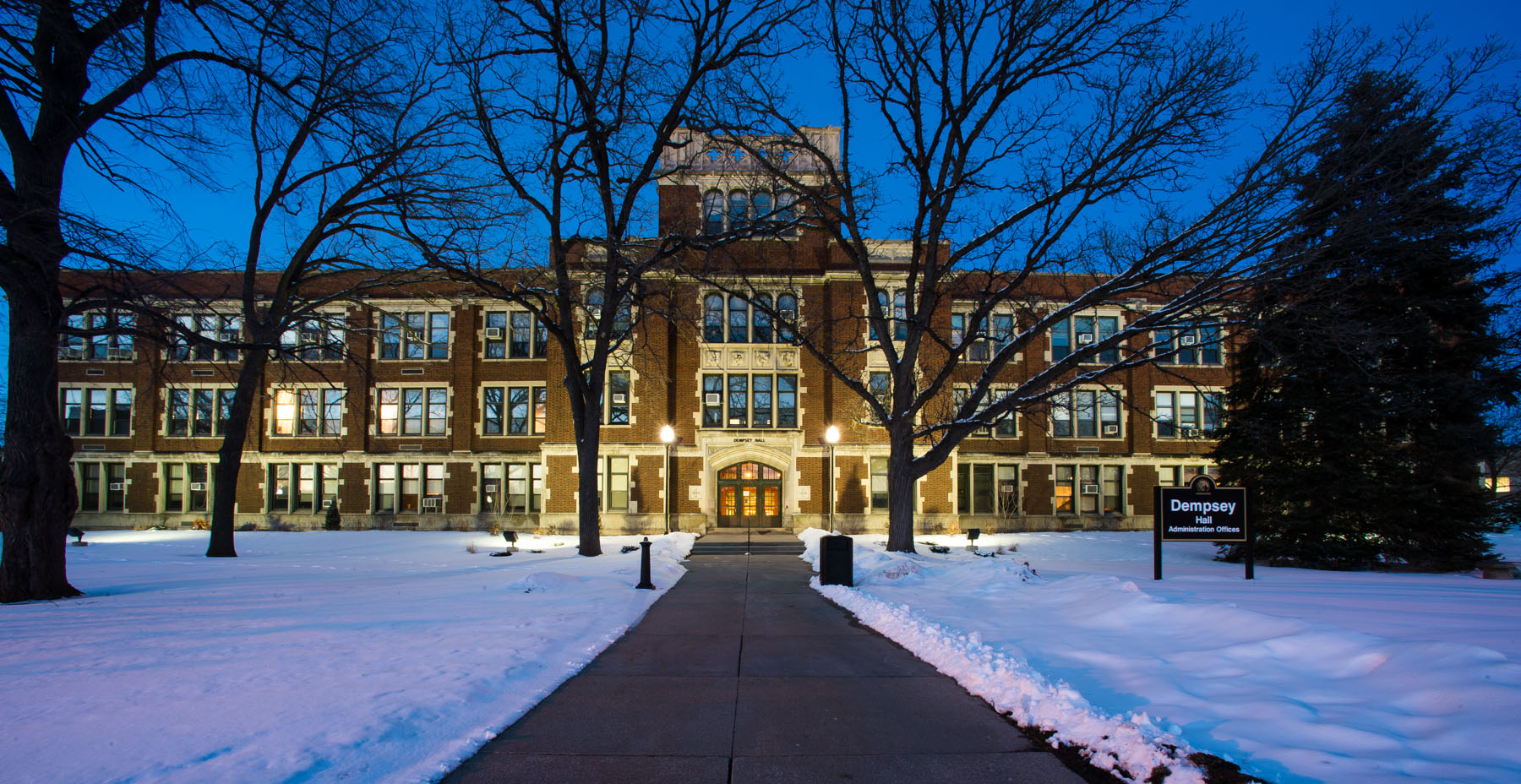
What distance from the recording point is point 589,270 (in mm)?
20984

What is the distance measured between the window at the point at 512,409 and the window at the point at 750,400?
8.84 meters

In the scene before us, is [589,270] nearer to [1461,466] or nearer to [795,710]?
[795,710]

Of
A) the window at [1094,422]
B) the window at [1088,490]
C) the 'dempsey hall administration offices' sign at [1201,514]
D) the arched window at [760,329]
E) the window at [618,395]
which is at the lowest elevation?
the window at [1088,490]

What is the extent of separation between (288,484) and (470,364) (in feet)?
34.2

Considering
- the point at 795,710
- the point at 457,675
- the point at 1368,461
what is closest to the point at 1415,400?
the point at 1368,461

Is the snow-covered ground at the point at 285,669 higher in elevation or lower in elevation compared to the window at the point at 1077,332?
lower

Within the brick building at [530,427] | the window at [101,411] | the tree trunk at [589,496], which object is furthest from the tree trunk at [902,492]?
the window at [101,411]

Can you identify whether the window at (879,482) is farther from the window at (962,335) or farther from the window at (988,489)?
the window at (962,335)

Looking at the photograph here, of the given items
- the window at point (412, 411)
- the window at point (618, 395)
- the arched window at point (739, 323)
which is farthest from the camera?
the window at point (412, 411)

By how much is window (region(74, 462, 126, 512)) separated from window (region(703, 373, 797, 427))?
29.1m

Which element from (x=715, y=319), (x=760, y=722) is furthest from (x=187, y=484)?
(x=760, y=722)

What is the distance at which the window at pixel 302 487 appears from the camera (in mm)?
36062

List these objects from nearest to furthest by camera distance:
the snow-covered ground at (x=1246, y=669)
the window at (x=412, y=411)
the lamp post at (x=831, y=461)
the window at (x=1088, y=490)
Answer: the snow-covered ground at (x=1246, y=669)
the lamp post at (x=831, y=461)
the window at (x=1088, y=490)
the window at (x=412, y=411)

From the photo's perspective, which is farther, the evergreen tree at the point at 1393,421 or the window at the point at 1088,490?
the window at the point at 1088,490
